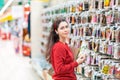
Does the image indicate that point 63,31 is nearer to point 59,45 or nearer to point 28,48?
point 59,45

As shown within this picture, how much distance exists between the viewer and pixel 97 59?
3.79 metres

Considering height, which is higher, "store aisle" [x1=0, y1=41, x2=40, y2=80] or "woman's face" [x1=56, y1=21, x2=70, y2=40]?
"woman's face" [x1=56, y1=21, x2=70, y2=40]

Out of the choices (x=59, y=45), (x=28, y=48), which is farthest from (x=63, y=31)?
(x=28, y=48)

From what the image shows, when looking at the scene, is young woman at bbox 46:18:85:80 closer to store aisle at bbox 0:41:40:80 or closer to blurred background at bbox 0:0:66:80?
blurred background at bbox 0:0:66:80

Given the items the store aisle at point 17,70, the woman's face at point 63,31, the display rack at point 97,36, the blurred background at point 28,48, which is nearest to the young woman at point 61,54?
the woman's face at point 63,31

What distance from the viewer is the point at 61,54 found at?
106 inches

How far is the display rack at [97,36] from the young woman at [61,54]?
12.6 inches

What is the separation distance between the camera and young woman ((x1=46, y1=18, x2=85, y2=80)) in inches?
106

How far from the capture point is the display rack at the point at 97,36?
329cm

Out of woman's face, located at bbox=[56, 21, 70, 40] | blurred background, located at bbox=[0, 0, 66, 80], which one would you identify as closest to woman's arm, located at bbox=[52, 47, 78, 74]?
woman's face, located at bbox=[56, 21, 70, 40]

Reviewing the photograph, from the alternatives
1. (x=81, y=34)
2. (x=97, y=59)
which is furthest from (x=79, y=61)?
(x=81, y=34)

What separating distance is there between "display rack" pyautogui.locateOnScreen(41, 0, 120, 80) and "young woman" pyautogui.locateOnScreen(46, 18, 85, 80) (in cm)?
32

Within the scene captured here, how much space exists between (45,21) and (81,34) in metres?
3.42

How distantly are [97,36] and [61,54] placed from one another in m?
1.19
